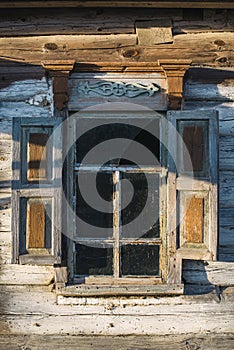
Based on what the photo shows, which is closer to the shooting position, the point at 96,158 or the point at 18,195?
the point at 18,195

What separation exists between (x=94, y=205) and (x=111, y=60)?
109cm

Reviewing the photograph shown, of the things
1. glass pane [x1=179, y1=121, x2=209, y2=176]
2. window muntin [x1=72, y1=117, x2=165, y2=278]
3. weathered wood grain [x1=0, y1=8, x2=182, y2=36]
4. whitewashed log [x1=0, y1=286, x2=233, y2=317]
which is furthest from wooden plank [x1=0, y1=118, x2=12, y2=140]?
glass pane [x1=179, y1=121, x2=209, y2=176]

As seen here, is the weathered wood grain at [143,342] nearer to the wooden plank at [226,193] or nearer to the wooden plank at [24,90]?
the wooden plank at [226,193]

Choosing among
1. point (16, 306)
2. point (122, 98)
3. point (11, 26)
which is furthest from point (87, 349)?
point (11, 26)

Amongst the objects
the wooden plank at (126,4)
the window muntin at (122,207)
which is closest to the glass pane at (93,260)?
the window muntin at (122,207)

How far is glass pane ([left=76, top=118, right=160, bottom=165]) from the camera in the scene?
3971mm

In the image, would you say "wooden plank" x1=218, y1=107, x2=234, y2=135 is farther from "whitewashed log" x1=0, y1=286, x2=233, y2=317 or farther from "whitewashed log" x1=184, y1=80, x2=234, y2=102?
"whitewashed log" x1=0, y1=286, x2=233, y2=317

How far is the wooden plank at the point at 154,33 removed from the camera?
3979mm

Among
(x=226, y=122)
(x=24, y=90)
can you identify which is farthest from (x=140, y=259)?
(x=24, y=90)

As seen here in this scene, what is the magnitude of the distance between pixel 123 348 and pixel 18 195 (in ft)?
4.46

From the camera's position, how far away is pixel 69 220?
12.9ft

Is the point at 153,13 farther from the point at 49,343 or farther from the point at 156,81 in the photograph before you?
the point at 49,343

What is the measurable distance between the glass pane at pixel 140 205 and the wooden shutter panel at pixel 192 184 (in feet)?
0.67

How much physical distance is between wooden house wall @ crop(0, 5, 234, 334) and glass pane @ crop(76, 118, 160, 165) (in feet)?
1.03
